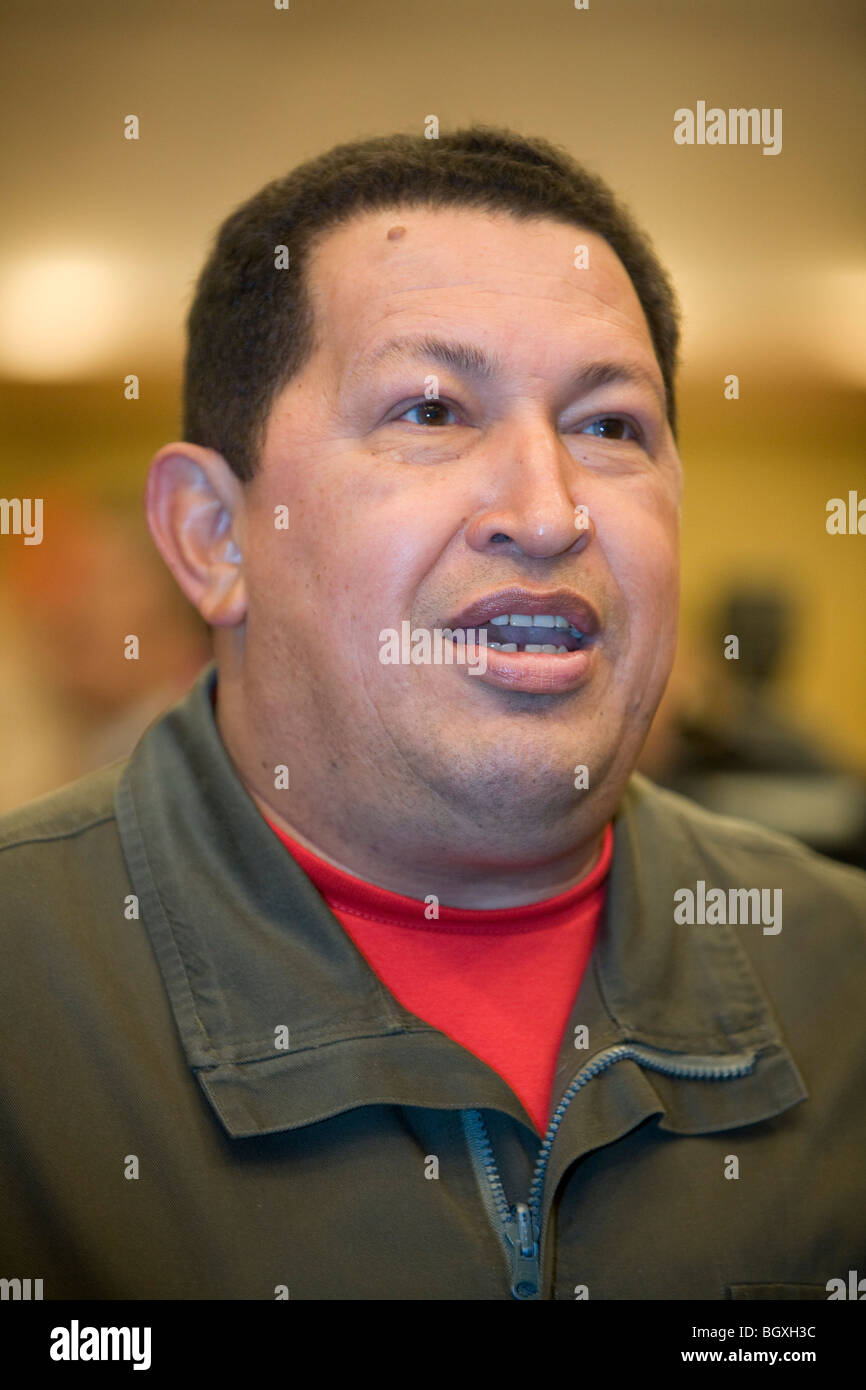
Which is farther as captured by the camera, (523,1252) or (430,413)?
(430,413)

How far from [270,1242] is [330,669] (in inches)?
17.8

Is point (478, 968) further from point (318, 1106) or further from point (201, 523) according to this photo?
point (201, 523)

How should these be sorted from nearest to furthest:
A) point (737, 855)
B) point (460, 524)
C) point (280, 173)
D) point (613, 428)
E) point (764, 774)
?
point (460, 524), point (613, 428), point (737, 855), point (280, 173), point (764, 774)

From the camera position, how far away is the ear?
110cm

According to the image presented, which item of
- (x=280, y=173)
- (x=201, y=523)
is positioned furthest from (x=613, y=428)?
(x=280, y=173)

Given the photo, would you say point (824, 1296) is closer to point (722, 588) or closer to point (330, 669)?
point (330, 669)

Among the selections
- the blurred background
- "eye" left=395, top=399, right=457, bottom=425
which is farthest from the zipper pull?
the blurred background

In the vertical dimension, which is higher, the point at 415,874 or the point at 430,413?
the point at 430,413

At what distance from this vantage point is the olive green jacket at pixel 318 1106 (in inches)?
32.5

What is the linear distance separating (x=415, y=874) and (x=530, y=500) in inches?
13.6

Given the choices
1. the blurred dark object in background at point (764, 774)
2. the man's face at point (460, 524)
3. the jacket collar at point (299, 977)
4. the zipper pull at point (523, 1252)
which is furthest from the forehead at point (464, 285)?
the blurred dark object in background at point (764, 774)

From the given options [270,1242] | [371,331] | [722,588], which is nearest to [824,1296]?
[270,1242]

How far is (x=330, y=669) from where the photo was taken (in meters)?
0.99

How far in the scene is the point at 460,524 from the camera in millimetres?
962
